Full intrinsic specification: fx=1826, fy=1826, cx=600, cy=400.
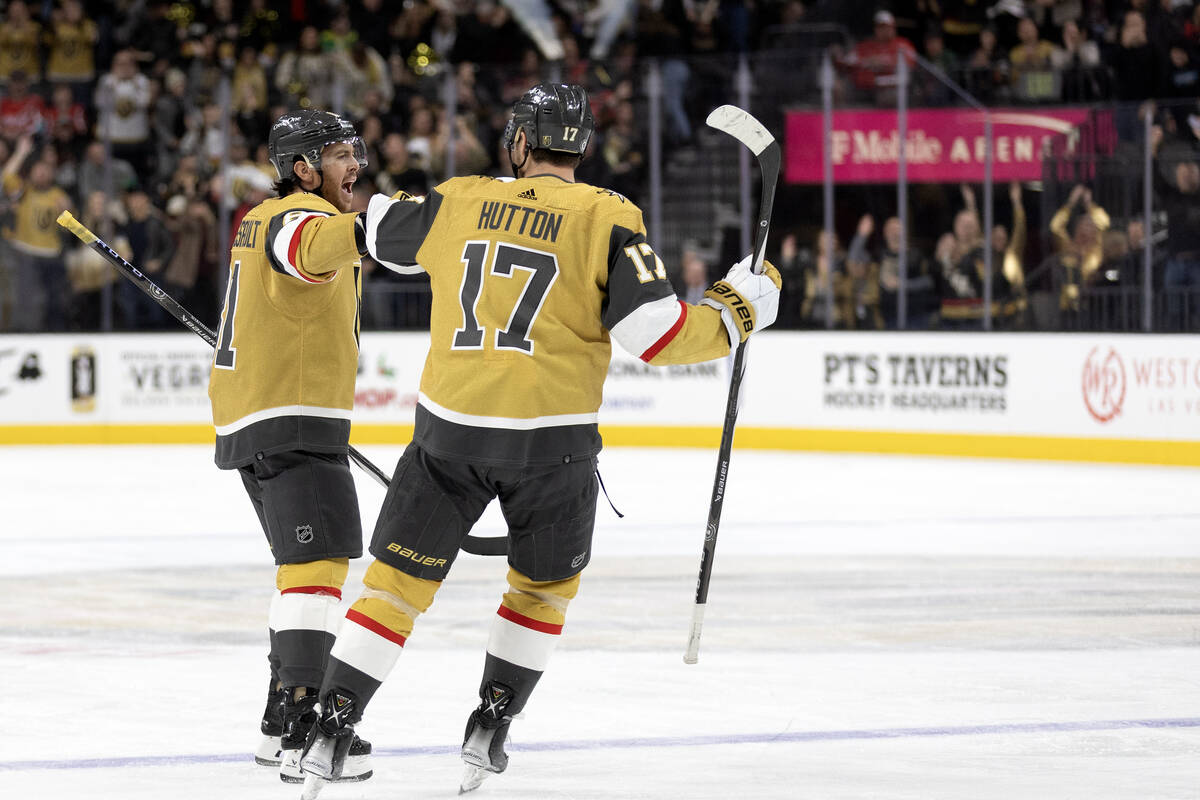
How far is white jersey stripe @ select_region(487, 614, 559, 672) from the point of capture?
364 cm

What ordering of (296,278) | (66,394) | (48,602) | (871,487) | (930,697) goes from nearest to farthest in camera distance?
(296,278) → (930,697) → (48,602) → (871,487) → (66,394)

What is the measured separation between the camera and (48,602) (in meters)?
6.10

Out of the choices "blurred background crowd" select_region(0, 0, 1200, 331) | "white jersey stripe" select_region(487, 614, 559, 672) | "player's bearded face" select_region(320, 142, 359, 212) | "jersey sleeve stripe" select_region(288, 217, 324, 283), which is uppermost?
"blurred background crowd" select_region(0, 0, 1200, 331)

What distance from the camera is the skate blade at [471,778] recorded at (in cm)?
360

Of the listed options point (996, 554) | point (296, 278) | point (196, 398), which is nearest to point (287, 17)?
point (196, 398)

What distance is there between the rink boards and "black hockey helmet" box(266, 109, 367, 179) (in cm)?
763

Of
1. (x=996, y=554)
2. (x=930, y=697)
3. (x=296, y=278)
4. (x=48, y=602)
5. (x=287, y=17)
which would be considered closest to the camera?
(x=296, y=278)

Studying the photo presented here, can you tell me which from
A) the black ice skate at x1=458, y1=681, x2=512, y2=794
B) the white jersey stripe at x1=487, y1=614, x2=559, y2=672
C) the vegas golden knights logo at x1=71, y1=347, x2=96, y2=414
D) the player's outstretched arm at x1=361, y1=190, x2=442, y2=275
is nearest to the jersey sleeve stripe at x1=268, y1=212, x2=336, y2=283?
the player's outstretched arm at x1=361, y1=190, x2=442, y2=275

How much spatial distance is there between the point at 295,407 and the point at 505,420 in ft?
2.05

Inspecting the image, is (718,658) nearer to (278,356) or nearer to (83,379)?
(278,356)

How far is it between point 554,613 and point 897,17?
36.3ft

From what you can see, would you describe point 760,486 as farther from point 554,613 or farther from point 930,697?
point 554,613

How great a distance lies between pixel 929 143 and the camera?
38.0 feet

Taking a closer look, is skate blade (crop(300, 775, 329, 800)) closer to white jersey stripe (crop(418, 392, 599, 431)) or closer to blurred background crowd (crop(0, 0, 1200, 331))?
white jersey stripe (crop(418, 392, 599, 431))
